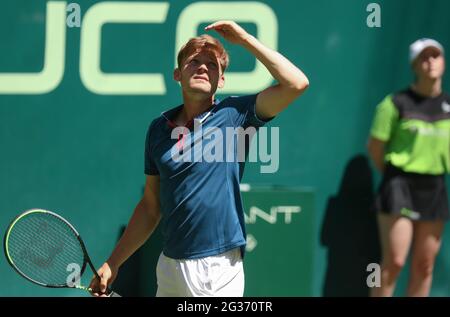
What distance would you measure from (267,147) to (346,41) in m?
0.81

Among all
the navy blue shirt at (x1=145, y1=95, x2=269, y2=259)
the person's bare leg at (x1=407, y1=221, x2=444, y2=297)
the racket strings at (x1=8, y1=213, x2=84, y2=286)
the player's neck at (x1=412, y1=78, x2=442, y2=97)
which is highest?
the player's neck at (x1=412, y1=78, x2=442, y2=97)

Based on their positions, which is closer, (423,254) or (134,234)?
(134,234)

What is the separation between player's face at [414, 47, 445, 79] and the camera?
6359mm

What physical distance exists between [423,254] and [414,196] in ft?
1.23

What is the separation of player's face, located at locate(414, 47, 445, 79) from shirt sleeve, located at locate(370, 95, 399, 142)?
0.90 feet

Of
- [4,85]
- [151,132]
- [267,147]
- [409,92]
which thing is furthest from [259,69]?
[151,132]

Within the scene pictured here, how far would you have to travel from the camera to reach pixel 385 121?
634 centimetres

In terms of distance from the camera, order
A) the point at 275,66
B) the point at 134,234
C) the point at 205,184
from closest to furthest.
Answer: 1. the point at 275,66
2. the point at 205,184
3. the point at 134,234

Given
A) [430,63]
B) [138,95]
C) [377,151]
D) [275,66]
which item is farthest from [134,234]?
[430,63]

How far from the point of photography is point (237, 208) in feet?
15.0

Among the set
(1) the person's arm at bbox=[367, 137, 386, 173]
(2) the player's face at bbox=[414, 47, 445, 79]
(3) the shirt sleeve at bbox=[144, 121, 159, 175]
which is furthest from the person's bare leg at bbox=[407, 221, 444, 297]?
(3) the shirt sleeve at bbox=[144, 121, 159, 175]

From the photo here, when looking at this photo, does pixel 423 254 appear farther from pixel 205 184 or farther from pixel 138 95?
pixel 205 184

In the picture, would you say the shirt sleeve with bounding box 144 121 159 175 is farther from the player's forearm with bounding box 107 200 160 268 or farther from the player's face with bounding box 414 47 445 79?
the player's face with bounding box 414 47 445 79

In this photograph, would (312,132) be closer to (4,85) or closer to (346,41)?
(346,41)
